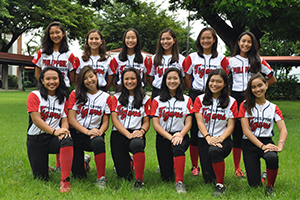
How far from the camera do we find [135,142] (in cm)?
373

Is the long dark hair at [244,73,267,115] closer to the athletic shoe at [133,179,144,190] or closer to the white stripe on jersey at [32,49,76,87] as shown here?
the athletic shoe at [133,179,144,190]

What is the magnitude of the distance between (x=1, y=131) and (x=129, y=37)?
488cm

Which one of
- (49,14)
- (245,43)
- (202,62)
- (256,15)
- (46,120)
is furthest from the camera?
(49,14)

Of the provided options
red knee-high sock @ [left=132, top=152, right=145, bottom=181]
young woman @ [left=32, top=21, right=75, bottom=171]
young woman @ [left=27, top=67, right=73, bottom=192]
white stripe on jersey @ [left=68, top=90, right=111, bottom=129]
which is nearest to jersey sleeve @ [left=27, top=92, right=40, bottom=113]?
young woman @ [left=27, top=67, right=73, bottom=192]

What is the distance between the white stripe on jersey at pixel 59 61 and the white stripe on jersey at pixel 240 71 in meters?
2.27

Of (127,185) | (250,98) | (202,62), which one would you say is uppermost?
(202,62)

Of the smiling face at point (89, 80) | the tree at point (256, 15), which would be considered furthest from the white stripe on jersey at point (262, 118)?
the tree at point (256, 15)

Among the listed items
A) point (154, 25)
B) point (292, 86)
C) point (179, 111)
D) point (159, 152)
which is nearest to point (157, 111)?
point (179, 111)

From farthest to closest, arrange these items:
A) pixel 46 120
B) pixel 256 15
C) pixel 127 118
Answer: pixel 256 15
pixel 127 118
pixel 46 120

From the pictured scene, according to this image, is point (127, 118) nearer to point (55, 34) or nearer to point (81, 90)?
point (81, 90)

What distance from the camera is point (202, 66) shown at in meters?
4.21

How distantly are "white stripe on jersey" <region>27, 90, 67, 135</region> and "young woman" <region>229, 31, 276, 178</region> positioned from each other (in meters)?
2.33

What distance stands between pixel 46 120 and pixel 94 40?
1.31m

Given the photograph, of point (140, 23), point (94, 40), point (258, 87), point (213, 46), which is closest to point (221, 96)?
point (258, 87)
